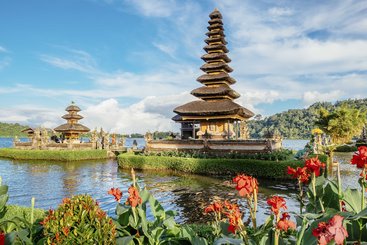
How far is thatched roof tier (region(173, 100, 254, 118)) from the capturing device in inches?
1276

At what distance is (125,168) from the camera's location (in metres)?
29.7

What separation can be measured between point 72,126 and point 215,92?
26703 millimetres

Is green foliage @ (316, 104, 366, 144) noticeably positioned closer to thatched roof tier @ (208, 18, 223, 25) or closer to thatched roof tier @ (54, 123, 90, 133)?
thatched roof tier @ (208, 18, 223, 25)

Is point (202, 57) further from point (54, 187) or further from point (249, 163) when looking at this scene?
point (54, 187)

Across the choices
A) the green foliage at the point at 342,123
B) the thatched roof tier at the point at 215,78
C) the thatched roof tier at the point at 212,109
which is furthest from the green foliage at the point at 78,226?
the green foliage at the point at 342,123

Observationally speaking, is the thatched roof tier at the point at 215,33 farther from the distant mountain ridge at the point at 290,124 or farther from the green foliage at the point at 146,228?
the distant mountain ridge at the point at 290,124

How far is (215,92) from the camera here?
34938 mm

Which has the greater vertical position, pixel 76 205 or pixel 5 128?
pixel 5 128

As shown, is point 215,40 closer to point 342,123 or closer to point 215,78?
point 215,78

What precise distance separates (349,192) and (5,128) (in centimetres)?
18599

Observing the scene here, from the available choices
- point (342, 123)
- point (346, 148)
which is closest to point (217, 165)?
point (342, 123)

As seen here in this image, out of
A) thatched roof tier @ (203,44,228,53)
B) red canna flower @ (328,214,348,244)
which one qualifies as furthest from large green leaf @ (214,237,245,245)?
thatched roof tier @ (203,44,228,53)

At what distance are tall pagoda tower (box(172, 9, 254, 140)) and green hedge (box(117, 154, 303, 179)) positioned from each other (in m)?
8.19

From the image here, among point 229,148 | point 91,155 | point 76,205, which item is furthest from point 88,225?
point 91,155
